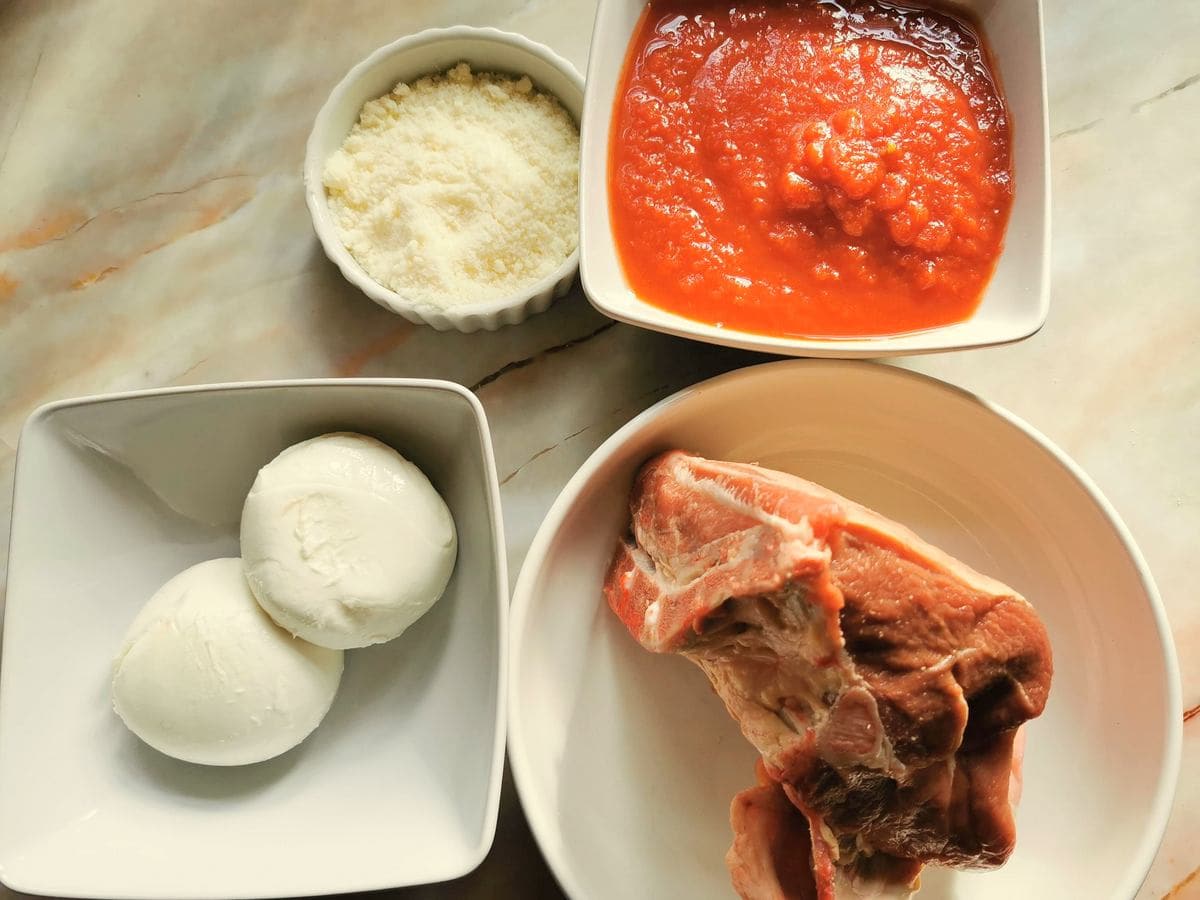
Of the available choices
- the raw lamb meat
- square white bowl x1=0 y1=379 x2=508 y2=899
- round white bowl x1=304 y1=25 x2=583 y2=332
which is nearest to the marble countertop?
round white bowl x1=304 y1=25 x2=583 y2=332

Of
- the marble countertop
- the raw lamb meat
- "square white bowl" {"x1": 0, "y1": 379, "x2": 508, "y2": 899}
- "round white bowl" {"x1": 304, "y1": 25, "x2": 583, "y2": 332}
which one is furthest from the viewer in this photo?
the marble countertop

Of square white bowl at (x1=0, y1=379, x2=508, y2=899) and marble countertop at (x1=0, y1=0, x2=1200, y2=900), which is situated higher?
marble countertop at (x1=0, y1=0, x2=1200, y2=900)

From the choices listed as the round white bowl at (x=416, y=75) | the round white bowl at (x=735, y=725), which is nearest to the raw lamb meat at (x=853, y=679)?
the round white bowl at (x=735, y=725)

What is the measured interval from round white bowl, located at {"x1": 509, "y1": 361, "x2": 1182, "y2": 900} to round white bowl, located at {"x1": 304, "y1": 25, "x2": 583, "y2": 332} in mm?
263

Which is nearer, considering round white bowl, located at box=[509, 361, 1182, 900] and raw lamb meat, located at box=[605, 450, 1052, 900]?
raw lamb meat, located at box=[605, 450, 1052, 900]

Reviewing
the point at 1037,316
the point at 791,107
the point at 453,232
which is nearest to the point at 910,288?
the point at 1037,316

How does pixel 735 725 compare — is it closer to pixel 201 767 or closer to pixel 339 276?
pixel 201 767

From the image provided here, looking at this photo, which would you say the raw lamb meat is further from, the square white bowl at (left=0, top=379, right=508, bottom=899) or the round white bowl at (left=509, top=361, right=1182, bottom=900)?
the square white bowl at (left=0, top=379, right=508, bottom=899)

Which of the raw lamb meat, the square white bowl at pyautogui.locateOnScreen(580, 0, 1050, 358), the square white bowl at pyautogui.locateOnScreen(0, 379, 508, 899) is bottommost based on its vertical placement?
the square white bowl at pyautogui.locateOnScreen(0, 379, 508, 899)

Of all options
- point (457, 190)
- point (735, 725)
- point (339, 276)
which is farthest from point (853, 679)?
point (339, 276)

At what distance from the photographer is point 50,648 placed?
1.30 meters

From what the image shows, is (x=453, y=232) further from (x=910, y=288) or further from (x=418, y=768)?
(x=418, y=768)

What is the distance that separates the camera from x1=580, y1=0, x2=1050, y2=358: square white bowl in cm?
125

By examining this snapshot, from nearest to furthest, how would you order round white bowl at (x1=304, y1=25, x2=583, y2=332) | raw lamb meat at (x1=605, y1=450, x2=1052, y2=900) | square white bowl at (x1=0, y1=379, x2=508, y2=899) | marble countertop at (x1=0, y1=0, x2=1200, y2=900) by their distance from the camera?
raw lamb meat at (x1=605, y1=450, x2=1052, y2=900)
square white bowl at (x1=0, y1=379, x2=508, y2=899)
round white bowl at (x1=304, y1=25, x2=583, y2=332)
marble countertop at (x1=0, y1=0, x2=1200, y2=900)
